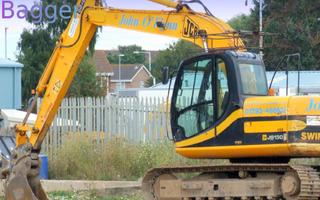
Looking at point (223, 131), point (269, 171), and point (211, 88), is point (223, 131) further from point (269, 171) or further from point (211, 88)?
point (269, 171)

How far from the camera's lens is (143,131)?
73.6 ft

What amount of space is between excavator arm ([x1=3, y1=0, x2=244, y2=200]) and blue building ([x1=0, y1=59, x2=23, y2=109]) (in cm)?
1260

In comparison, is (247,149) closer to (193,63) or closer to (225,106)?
(225,106)

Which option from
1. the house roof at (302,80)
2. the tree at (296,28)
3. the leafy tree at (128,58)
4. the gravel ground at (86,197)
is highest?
the tree at (296,28)

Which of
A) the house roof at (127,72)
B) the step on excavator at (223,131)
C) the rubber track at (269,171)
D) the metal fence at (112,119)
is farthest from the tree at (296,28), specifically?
the house roof at (127,72)

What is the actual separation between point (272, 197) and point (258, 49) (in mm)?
2721

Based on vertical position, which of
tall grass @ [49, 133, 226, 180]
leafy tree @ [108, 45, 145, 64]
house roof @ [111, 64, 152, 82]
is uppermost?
leafy tree @ [108, 45, 145, 64]

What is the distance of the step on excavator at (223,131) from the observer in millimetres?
12617

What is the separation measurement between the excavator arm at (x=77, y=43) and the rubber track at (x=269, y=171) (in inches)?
81.8

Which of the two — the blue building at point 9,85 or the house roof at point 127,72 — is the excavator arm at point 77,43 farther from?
the house roof at point 127,72

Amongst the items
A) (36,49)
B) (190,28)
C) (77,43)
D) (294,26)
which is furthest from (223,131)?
(294,26)

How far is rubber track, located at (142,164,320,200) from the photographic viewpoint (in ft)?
40.6

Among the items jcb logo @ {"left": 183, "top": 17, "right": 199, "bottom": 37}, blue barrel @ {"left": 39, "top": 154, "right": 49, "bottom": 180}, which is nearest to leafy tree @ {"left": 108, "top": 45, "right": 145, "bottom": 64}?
blue barrel @ {"left": 39, "top": 154, "right": 49, "bottom": 180}

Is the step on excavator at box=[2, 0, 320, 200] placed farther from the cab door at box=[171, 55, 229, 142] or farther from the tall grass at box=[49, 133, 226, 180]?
the tall grass at box=[49, 133, 226, 180]
